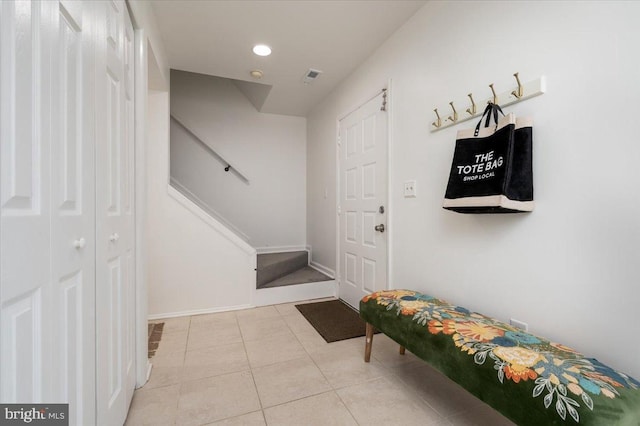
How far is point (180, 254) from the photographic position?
2.78 metres

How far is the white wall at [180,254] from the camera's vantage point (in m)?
2.67

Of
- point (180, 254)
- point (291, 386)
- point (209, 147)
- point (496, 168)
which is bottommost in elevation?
point (291, 386)

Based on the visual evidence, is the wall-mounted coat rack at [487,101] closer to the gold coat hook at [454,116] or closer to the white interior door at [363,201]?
the gold coat hook at [454,116]

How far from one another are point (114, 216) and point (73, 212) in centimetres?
40

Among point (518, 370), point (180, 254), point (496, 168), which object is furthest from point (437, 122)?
point (180, 254)

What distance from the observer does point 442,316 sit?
1.47 m

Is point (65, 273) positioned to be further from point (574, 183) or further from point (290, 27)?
point (290, 27)

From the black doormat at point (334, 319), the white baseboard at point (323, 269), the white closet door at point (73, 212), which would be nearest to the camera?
the white closet door at point (73, 212)

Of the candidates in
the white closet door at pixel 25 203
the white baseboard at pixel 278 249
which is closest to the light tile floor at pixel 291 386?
the white closet door at pixel 25 203

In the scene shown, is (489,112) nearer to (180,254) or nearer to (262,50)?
(262,50)

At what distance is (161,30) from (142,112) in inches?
44.3

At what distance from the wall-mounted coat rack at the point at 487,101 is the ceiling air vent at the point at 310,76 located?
1.54 m

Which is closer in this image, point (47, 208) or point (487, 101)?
point (47, 208)

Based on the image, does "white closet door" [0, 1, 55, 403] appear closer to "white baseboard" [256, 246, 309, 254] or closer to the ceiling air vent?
the ceiling air vent
